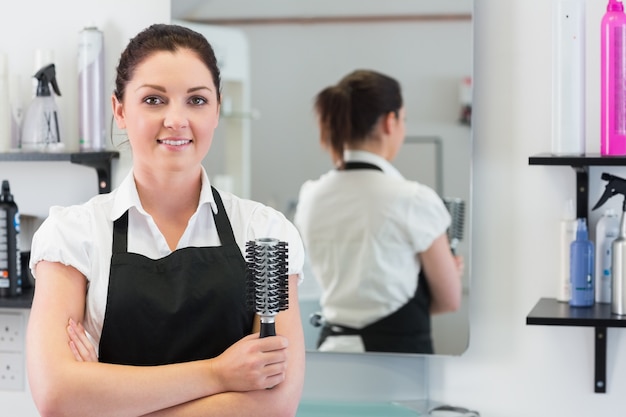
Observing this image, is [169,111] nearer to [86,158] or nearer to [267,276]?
[267,276]

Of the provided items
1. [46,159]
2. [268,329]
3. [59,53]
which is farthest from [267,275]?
[59,53]

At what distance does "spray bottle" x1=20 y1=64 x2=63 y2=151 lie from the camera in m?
2.20

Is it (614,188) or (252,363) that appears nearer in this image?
(252,363)

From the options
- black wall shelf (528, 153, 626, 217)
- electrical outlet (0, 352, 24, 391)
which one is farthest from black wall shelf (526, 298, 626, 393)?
electrical outlet (0, 352, 24, 391)

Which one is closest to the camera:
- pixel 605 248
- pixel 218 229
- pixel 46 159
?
pixel 218 229

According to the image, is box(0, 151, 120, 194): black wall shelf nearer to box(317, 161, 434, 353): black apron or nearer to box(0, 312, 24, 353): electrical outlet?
box(0, 312, 24, 353): electrical outlet

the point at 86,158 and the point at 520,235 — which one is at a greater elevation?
the point at 86,158

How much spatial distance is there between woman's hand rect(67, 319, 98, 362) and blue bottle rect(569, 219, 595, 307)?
968 millimetres

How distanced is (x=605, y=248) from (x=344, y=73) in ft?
2.19

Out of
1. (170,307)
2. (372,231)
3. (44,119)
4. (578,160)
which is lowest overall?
(170,307)

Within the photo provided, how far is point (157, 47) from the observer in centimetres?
156

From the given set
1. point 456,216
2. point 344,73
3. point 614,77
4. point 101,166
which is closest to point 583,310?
point 456,216

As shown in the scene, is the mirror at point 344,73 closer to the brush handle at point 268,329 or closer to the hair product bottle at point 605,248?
the hair product bottle at point 605,248

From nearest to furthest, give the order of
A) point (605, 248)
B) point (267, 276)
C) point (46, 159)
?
point (267, 276)
point (605, 248)
point (46, 159)
